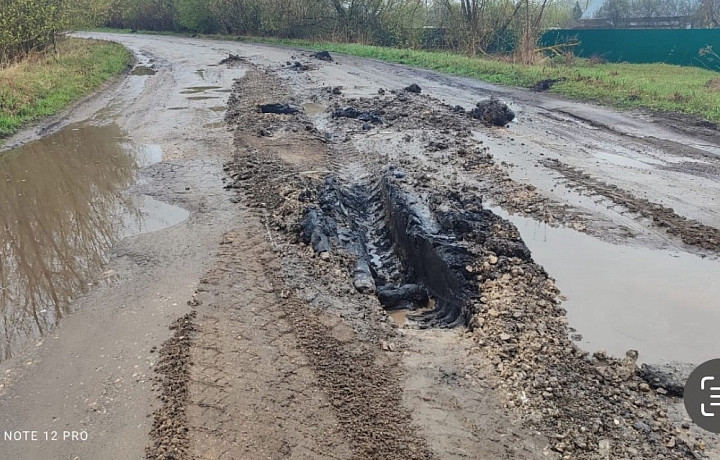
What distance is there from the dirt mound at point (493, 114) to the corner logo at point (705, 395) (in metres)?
8.94

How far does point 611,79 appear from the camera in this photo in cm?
1827

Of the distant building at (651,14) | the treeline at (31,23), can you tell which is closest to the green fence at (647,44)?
the distant building at (651,14)

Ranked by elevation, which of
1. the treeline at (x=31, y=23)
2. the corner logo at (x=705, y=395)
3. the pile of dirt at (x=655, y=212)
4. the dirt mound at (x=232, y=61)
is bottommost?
A: the corner logo at (x=705, y=395)

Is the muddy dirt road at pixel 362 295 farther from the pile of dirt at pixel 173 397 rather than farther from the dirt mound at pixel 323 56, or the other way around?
the dirt mound at pixel 323 56

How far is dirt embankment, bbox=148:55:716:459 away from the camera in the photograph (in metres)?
3.81

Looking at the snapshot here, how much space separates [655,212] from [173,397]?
6.71 m

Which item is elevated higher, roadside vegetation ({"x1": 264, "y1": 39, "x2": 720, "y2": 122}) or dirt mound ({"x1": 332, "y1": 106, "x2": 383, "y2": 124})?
roadside vegetation ({"x1": 264, "y1": 39, "x2": 720, "y2": 122})

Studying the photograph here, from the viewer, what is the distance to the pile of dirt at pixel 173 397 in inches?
146

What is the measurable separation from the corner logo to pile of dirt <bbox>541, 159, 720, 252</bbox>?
2.71 metres

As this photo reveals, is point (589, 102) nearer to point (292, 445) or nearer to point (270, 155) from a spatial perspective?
point (270, 155)

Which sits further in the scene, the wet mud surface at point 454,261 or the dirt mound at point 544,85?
the dirt mound at point 544,85

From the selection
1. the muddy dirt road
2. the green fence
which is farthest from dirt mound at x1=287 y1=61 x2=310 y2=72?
the green fence

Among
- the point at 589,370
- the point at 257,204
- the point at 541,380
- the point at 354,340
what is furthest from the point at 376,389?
the point at 257,204

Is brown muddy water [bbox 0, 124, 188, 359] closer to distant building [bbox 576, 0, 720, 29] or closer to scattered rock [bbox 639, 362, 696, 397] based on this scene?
scattered rock [bbox 639, 362, 696, 397]
